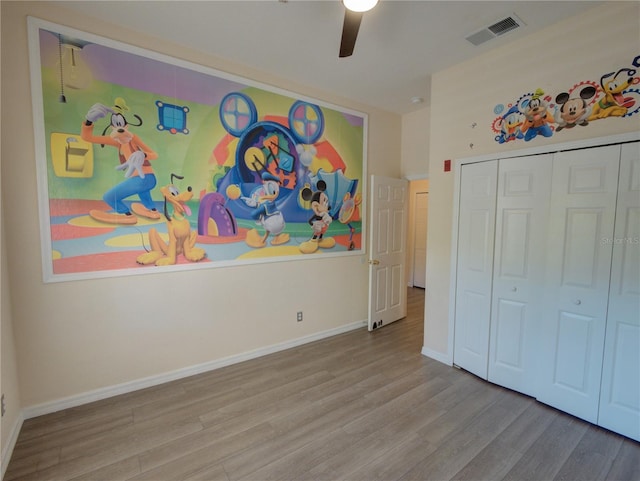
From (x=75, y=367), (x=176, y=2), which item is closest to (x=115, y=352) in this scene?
(x=75, y=367)

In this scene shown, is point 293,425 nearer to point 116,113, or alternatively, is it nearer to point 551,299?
point 551,299

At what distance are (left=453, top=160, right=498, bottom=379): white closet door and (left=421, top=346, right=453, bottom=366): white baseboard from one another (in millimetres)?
73

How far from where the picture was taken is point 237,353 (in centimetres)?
309

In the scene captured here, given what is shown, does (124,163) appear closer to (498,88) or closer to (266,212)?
(266,212)

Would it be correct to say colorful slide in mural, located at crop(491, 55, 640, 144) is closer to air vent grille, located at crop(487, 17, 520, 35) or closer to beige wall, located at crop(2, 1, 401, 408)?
air vent grille, located at crop(487, 17, 520, 35)

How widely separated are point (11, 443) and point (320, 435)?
205cm

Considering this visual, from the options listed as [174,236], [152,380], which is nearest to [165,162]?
[174,236]

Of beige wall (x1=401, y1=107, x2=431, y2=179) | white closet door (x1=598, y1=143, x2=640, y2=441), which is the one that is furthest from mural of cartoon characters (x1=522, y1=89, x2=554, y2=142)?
beige wall (x1=401, y1=107, x2=431, y2=179)

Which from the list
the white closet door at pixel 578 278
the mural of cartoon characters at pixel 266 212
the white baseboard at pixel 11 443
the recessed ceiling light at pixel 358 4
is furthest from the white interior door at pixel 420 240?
the white baseboard at pixel 11 443

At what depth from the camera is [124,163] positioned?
2400 millimetres

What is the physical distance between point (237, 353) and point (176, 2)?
3090 mm

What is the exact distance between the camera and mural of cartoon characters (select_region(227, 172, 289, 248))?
3076 millimetres

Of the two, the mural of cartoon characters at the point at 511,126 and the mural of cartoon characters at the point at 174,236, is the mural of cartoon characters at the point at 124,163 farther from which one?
the mural of cartoon characters at the point at 511,126

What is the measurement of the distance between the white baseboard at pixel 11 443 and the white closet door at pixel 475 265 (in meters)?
3.58
